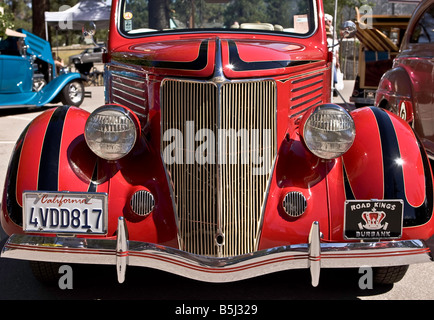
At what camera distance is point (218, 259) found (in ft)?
9.04

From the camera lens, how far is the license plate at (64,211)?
2.82 m

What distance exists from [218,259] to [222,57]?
105 centimetres

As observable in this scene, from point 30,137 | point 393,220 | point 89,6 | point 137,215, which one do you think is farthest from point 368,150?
point 89,6

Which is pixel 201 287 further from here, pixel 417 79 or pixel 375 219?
pixel 417 79

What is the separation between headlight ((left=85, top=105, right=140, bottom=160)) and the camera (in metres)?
2.88

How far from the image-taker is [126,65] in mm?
3496

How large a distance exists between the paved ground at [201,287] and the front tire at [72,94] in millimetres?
9617

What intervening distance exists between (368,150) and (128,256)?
1.43 metres

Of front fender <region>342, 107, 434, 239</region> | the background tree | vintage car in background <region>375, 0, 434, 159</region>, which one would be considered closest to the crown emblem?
front fender <region>342, 107, 434, 239</region>

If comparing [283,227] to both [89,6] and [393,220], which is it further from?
[89,6]

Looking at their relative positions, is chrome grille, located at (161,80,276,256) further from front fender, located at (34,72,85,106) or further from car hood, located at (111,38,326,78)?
front fender, located at (34,72,85,106)

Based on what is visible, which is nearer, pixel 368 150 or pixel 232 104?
pixel 232 104

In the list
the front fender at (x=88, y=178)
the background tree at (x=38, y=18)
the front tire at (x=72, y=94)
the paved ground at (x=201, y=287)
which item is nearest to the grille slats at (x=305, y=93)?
the front fender at (x=88, y=178)

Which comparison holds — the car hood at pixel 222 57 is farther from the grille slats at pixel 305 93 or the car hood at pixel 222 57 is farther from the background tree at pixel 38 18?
the background tree at pixel 38 18
